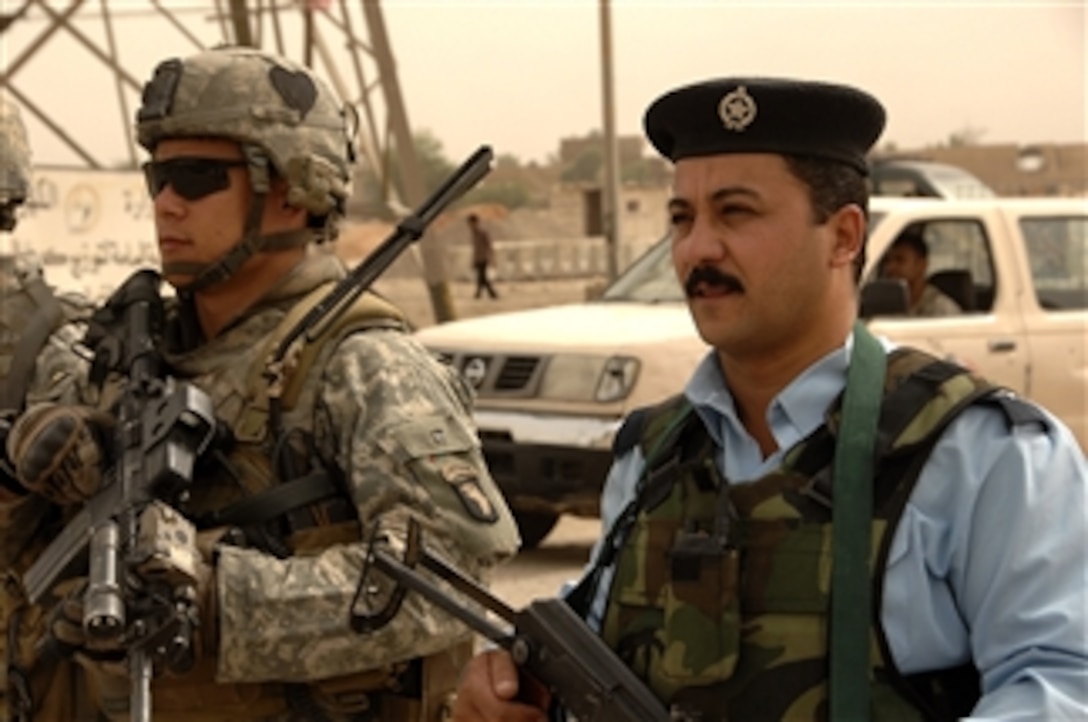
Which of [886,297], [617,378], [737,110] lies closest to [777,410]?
[737,110]

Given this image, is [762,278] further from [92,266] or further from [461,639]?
[92,266]

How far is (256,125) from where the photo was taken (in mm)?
3637

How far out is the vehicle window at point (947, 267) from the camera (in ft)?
31.2

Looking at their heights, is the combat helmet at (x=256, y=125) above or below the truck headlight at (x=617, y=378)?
above

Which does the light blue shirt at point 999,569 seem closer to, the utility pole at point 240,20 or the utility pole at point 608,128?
the utility pole at point 240,20

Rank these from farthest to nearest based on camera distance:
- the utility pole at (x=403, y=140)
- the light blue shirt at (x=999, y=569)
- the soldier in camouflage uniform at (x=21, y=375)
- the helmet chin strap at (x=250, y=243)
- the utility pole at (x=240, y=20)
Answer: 1. the utility pole at (x=403, y=140)
2. the utility pole at (x=240, y=20)
3. the soldier in camouflage uniform at (x=21, y=375)
4. the helmet chin strap at (x=250, y=243)
5. the light blue shirt at (x=999, y=569)

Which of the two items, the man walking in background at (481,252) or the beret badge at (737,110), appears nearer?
the beret badge at (737,110)

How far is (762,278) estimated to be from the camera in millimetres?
2355

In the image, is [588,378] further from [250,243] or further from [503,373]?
[250,243]

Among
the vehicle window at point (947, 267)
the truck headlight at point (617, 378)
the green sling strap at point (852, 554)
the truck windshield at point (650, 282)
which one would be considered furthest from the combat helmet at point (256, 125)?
the vehicle window at point (947, 267)

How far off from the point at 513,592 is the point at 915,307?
2438 millimetres

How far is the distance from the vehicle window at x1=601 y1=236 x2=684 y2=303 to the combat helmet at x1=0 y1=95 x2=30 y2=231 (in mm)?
5157

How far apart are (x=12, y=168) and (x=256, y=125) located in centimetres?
117

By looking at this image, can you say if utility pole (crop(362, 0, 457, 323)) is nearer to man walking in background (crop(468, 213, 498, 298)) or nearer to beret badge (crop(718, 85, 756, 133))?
man walking in background (crop(468, 213, 498, 298))
